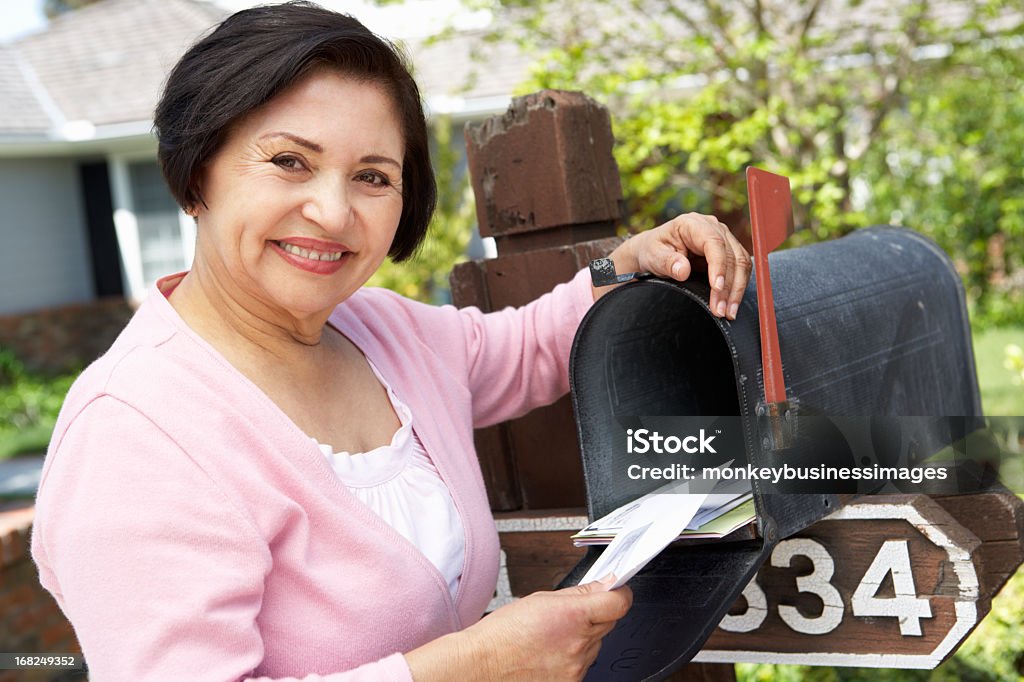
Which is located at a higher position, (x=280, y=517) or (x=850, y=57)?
(x=850, y=57)

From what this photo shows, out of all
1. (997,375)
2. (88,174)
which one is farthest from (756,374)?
(88,174)

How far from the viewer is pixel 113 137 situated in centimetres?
1212

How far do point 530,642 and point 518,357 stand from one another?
801 millimetres

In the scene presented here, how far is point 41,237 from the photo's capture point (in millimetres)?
12766

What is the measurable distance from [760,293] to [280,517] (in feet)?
2.64

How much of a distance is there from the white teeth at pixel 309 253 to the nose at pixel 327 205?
5 cm

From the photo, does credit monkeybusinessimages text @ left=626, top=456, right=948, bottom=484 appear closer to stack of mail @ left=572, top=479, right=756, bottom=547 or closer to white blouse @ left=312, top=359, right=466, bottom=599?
stack of mail @ left=572, top=479, right=756, bottom=547

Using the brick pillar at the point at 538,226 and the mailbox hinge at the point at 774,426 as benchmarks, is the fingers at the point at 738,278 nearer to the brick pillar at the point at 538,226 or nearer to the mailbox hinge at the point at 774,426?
the mailbox hinge at the point at 774,426

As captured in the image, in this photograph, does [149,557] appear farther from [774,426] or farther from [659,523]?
[774,426]

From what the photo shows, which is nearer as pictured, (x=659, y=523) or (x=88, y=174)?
(x=659, y=523)

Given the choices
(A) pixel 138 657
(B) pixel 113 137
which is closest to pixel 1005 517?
(A) pixel 138 657

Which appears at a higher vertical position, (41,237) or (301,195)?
(41,237)

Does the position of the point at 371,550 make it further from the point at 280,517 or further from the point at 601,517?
the point at 601,517

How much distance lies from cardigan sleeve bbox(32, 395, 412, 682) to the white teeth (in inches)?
14.0
